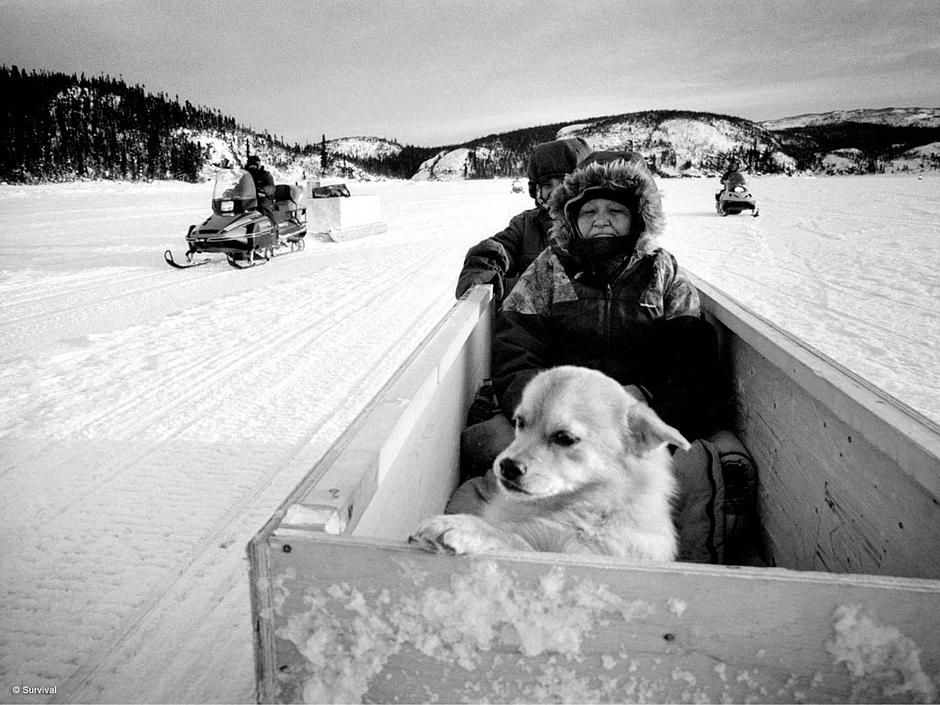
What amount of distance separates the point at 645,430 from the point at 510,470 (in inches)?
19.5

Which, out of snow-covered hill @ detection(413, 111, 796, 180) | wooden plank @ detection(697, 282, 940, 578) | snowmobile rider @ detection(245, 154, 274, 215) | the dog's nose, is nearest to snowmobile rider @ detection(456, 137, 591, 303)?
wooden plank @ detection(697, 282, 940, 578)

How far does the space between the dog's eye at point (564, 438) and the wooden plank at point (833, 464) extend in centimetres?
89

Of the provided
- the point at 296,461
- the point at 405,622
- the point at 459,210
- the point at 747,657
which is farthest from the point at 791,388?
the point at 459,210

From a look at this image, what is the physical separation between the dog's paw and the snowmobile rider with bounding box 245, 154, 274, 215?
448 inches

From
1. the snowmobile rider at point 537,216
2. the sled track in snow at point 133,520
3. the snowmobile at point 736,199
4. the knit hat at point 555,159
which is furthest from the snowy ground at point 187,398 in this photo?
the snowmobile at point 736,199

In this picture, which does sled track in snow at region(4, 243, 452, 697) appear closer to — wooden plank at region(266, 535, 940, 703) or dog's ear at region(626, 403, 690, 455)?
wooden plank at region(266, 535, 940, 703)

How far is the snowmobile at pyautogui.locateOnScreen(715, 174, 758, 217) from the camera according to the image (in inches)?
828

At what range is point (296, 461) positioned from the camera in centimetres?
353

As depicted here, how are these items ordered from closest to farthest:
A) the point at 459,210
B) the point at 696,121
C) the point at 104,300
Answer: the point at 104,300
the point at 459,210
the point at 696,121

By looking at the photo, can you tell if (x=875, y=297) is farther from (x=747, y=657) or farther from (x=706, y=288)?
(x=747, y=657)

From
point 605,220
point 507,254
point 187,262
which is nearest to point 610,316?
point 605,220

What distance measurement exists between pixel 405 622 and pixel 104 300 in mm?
7953

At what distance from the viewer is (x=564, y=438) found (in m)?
1.93

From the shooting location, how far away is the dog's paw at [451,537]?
1059mm
